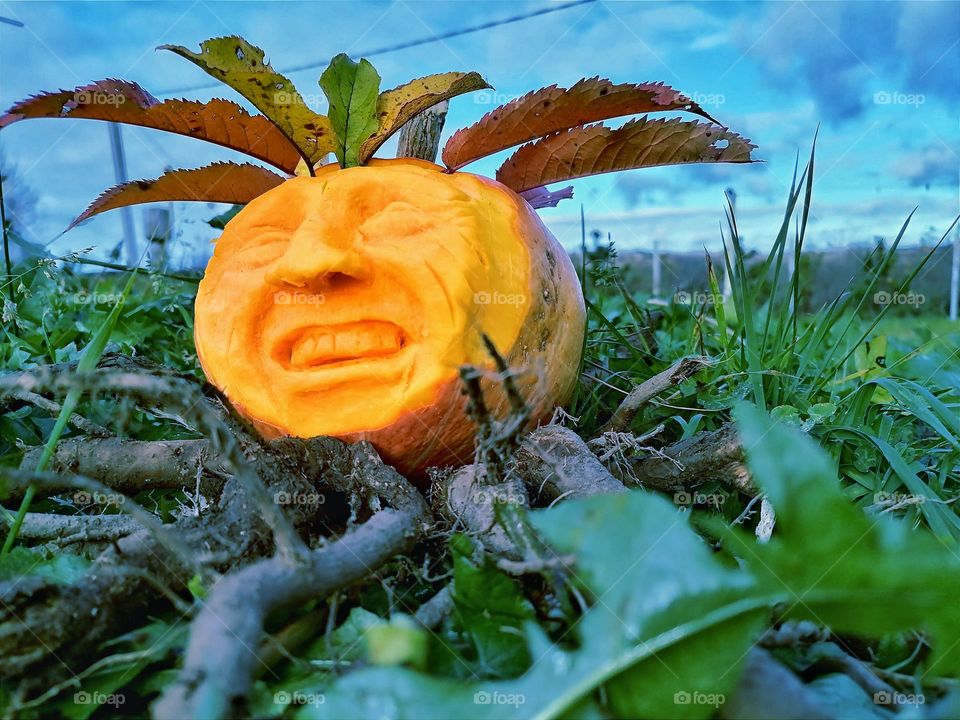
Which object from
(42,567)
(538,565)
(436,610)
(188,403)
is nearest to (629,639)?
(538,565)

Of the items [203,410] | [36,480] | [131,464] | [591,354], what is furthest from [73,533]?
[591,354]

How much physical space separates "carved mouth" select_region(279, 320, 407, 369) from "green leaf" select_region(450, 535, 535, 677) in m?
0.57

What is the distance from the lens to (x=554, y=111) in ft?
5.08

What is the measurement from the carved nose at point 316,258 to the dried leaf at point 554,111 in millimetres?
367

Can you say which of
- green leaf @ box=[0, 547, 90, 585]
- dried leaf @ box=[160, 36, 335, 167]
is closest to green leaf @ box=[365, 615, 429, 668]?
green leaf @ box=[0, 547, 90, 585]

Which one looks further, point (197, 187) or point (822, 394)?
point (822, 394)

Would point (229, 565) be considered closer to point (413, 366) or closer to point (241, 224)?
point (413, 366)

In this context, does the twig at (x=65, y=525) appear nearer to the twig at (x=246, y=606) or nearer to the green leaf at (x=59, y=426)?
the green leaf at (x=59, y=426)

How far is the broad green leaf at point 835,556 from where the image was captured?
75cm

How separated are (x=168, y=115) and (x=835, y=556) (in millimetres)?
1382

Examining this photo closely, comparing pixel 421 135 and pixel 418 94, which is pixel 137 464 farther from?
pixel 421 135

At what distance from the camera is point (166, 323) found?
8.46 feet

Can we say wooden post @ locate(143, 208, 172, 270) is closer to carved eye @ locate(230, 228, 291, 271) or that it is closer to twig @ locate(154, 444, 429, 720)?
carved eye @ locate(230, 228, 291, 271)

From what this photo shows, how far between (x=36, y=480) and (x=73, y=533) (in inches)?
20.5
